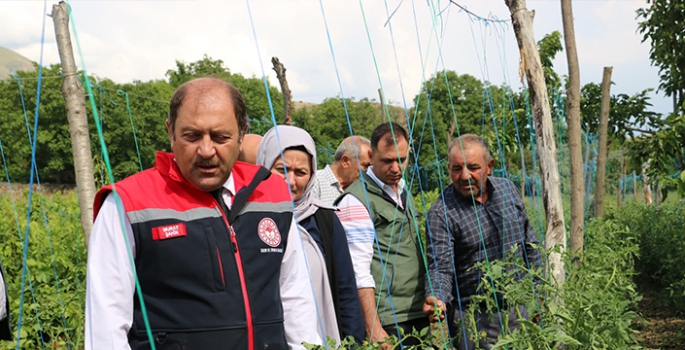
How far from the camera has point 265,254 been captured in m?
1.47

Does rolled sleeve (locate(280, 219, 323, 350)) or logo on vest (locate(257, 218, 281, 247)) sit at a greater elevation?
logo on vest (locate(257, 218, 281, 247))

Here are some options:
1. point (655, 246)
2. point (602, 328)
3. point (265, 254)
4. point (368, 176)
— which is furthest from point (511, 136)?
point (265, 254)

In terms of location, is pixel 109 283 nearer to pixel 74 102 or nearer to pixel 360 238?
pixel 360 238

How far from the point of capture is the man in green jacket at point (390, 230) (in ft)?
8.37

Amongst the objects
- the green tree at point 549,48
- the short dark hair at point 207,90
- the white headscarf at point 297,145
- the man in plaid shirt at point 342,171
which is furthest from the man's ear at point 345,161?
the green tree at point 549,48

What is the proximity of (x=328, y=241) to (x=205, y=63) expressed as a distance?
30333 millimetres

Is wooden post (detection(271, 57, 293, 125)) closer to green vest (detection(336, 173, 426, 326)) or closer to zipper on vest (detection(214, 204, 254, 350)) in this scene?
green vest (detection(336, 173, 426, 326))

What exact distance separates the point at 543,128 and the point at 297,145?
140cm

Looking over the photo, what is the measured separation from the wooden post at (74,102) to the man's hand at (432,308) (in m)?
1.74

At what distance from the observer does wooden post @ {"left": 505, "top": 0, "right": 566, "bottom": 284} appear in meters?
2.87

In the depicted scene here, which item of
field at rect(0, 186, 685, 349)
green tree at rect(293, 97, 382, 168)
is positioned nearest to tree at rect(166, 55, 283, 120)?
green tree at rect(293, 97, 382, 168)

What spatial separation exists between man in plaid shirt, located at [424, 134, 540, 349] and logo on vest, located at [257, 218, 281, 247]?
4.21ft

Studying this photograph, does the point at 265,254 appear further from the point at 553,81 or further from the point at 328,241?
the point at 553,81

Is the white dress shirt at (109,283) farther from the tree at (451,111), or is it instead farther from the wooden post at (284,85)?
the tree at (451,111)
